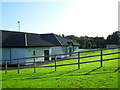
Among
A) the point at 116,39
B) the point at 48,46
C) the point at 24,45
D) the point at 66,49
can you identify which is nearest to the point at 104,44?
the point at 116,39

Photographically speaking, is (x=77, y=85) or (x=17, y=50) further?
(x=17, y=50)

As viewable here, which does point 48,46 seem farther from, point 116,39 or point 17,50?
point 116,39

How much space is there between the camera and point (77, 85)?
506cm

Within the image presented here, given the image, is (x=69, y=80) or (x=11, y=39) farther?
(x=11, y=39)

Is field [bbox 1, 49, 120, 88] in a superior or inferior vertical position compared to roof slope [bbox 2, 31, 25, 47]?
inferior

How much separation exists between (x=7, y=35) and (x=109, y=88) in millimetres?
20112

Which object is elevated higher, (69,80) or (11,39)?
(11,39)

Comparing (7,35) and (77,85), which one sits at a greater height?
(7,35)

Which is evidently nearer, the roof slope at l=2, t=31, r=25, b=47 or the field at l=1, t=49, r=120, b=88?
the field at l=1, t=49, r=120, b=88

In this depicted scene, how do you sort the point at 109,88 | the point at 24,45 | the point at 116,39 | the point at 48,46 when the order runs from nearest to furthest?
the point at 109,88 → the point at 24,45 → the point at 48,46 → the point at 116,39

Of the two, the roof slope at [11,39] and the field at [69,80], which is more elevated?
the roof slope at [11,39]

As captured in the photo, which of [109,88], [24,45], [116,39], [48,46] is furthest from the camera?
[116,39]

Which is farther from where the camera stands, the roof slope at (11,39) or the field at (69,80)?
the roof slope at (11,39)

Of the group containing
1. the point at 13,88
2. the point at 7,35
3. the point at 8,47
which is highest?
the point at 7,35
